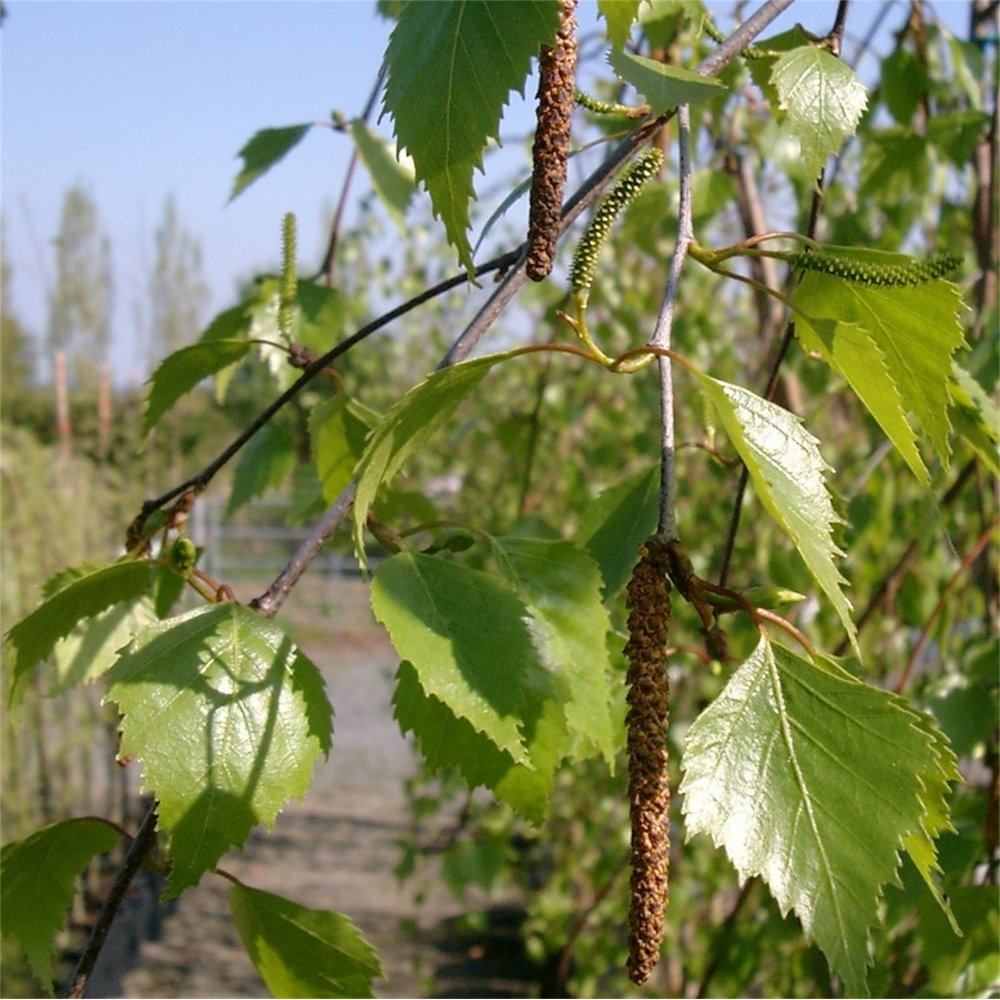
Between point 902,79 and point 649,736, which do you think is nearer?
point 649,736

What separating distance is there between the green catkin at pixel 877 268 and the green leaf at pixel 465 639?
0.72 ft

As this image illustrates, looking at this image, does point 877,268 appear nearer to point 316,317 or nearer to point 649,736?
point 649,736

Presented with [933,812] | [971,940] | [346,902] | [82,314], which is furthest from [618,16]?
[82,314]

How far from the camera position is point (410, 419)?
1.86 feet

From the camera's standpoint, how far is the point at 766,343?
78.7 inches

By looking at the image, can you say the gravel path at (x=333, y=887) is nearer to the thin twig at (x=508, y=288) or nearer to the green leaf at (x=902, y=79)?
the green leaf at (x=902, y=79)

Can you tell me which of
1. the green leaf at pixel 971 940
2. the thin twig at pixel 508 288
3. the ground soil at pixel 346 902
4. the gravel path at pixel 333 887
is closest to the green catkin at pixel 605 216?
the thin twig at pixel 508 288

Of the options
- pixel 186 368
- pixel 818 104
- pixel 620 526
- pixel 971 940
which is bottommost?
pixel 971 940

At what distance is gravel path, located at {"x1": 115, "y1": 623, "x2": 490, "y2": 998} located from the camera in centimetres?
412

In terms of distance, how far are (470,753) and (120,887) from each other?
19cm

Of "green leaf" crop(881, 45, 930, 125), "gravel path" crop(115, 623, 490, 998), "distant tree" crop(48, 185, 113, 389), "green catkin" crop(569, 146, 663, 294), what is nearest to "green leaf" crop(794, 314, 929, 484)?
"green catkin" crop(569, 146, 663, 294)

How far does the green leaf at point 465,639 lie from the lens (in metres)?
0.58

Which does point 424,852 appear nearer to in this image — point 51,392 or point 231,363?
point 231,363

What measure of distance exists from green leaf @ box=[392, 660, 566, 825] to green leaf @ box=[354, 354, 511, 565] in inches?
5.2
